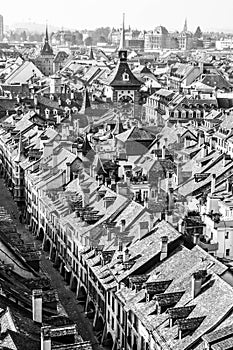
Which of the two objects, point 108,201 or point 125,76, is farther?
point 125,76

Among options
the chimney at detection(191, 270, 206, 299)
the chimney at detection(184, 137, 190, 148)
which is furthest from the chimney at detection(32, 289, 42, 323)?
the chimney at detection(184, 137, 190, 148)

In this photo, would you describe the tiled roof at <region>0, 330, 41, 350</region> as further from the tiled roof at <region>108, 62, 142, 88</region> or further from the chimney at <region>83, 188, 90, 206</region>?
the tiled roof at <region>108, 62, 142, 88</region>

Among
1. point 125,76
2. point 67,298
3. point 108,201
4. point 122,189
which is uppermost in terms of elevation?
point 125,76

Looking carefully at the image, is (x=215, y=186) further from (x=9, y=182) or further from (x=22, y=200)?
(x=9, y=182)

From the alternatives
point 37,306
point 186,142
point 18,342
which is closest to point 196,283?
point 37,306

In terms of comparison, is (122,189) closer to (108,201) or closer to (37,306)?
(108,201)

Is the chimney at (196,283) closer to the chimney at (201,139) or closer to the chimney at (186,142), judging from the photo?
the chimney at (201,139)

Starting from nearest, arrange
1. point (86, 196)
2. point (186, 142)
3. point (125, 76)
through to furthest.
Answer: point (86, 196) < point (186, 142) < point (125, 76)

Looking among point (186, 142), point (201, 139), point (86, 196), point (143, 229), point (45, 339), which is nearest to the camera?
point (45, 339)
